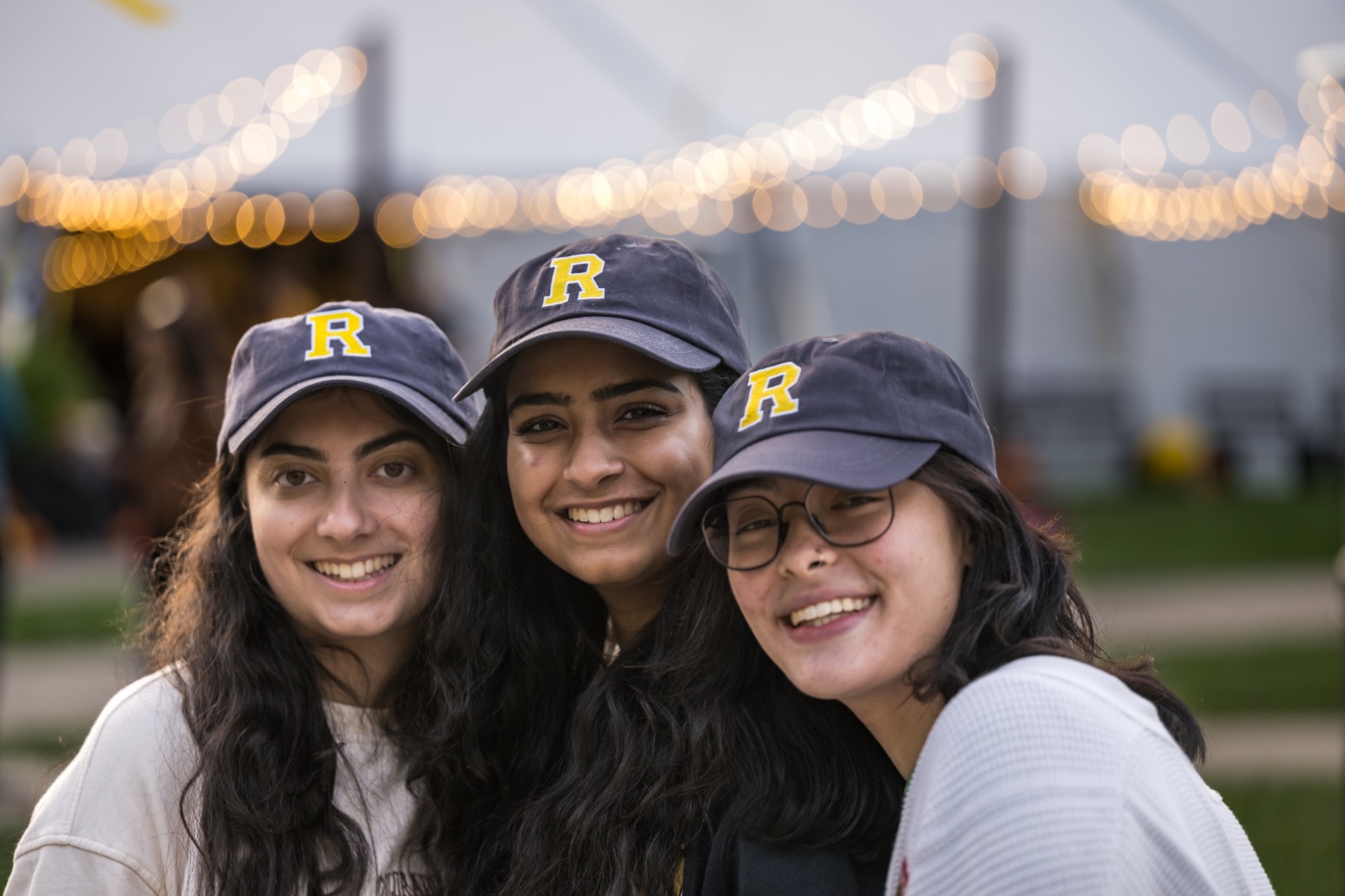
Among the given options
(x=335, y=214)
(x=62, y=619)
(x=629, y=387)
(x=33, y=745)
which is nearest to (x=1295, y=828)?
(x=629, y=387)

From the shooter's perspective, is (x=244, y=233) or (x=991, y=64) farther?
(x=244, y=233)

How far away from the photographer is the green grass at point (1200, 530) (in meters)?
10.4

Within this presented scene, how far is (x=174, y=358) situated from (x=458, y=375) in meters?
3.21

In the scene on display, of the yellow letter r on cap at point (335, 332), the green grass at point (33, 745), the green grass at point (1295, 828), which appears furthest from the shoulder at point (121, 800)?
the green grass at point (33, 745)

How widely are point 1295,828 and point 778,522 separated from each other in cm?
368

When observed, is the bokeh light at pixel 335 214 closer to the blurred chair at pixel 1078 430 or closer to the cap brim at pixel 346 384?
the blurred chair at pixel 1078 430

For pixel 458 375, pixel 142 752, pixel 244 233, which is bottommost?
pixel 142 752

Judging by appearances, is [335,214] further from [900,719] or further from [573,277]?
[900,719]

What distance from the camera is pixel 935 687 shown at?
1.77m

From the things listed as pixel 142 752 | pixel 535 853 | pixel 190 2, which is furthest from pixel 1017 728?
pixel 190 2

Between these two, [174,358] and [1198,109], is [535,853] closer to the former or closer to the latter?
[174,358]

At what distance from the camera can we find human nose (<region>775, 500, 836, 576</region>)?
1803 mm

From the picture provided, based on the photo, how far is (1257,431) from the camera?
55.7 feet

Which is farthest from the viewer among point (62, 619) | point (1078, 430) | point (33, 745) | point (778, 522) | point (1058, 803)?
point (1078, 430)
